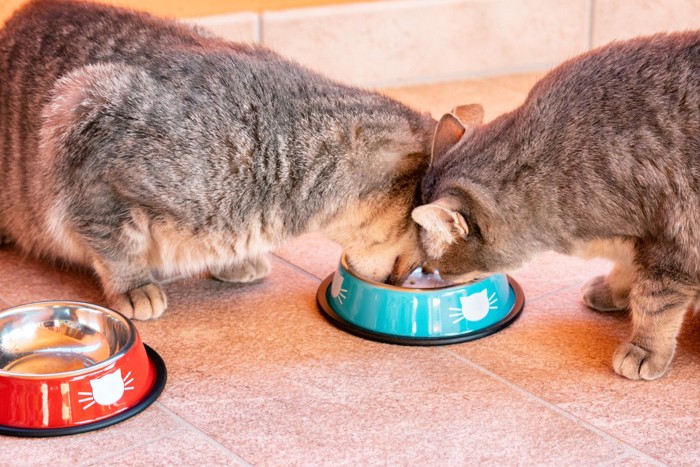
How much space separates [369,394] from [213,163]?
2.21 ft

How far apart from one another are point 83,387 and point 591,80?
131 cm

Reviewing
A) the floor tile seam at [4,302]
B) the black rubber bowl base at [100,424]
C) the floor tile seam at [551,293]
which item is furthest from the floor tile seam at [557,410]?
the floor tile seam at [4,302]

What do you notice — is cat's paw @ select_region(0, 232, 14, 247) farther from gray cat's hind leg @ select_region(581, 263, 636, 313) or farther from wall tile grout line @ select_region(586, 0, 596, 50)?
wall tile grout line @ select_region(586, 0, 596, 50)

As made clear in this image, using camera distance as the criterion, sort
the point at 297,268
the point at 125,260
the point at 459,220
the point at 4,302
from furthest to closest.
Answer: the point at 297,268 → the point at 4,302 → the point at 125,260 → the point at 459,220

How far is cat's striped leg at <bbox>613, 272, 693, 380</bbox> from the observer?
2.33 m

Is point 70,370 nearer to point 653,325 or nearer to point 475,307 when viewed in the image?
point 475,307

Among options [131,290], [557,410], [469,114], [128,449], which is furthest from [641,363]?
[131,290]

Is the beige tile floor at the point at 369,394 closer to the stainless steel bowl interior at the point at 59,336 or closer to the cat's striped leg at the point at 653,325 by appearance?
the cat's striped leg at the point at 653,325

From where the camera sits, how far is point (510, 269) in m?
2.43

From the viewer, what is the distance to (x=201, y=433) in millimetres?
2160

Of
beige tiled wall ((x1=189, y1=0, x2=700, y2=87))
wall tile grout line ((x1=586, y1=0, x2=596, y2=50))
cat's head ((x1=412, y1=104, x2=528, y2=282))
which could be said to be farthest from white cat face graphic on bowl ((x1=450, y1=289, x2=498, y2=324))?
wall tile grout line ((x1=586, y1=0, x2=596, y2=50))

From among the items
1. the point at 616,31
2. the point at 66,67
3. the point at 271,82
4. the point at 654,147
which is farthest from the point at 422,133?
the point at 616,31

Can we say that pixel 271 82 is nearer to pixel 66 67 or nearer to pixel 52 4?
pixel 66 67

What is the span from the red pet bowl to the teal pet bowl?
52 cm
